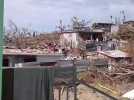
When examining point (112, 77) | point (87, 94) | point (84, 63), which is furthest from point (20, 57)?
point (87, 94)

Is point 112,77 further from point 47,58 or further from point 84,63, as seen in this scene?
point 47,58

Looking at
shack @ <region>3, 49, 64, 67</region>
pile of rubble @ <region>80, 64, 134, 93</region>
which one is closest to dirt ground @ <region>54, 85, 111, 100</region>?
pile of rubble @ <region>80, 64, 134, 93</region>

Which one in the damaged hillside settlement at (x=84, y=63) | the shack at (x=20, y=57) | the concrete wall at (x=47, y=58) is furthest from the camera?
the concrete wall at (x=47, y=58)

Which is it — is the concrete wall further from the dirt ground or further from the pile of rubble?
the dirt ground

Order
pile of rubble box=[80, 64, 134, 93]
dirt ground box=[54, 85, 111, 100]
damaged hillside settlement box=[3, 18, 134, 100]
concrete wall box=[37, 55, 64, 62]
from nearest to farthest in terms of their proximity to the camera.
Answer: damaged hillside settlement box=[3, 18, 134, 100]
dirt ground box=[54, 85, 111, 100]
pile of rubble box=[80, 64, 134, 93]
concrete wall box=[37, 55, 64, 62]

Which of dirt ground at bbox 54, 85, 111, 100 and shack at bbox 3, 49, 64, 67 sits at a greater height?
shack at bbox 3, 49, 64, 67

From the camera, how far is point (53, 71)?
44.8 ft

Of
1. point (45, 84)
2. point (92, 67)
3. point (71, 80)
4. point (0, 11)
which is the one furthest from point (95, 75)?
point (0, 11)

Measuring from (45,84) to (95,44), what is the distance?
35221mm

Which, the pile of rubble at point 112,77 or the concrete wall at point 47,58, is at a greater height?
the concrete wall at point 47,58

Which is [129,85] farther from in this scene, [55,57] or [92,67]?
[55,57]

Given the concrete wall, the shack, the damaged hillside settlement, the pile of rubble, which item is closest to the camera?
the damaged hillside settlement

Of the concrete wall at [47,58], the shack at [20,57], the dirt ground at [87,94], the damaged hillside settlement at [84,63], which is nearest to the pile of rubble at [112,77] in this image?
the damaged hillside settlement at [84,63]

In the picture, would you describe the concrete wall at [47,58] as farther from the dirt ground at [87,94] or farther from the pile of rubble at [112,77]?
the dirt ground at [87,94]
